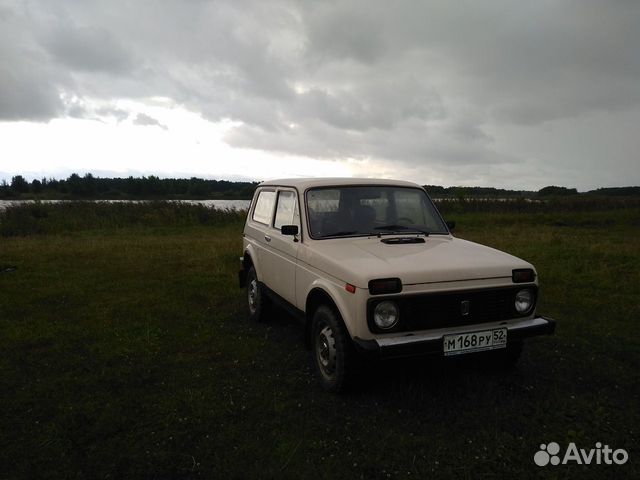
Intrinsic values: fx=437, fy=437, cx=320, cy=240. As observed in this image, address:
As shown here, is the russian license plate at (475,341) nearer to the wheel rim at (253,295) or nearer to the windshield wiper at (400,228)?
the windshield wiper at (400,228)

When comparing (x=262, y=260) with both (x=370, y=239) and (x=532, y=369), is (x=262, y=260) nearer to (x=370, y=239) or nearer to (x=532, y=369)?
(x=370, y=239)

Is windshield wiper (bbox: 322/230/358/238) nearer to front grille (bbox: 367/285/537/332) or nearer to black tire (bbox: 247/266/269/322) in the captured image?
front grille (bbox: 367/285/537/332)

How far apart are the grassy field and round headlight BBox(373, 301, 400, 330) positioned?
0.83 m

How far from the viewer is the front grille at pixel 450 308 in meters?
3.62

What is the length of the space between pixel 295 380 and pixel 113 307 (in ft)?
13.9

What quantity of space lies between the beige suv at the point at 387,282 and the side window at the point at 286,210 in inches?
1.0

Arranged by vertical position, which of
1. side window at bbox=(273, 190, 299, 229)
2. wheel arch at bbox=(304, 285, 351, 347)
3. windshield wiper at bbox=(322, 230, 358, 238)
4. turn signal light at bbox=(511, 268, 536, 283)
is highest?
side window at bbox=(273, 190, 299, 229)

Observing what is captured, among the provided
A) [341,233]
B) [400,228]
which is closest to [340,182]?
[341,233]

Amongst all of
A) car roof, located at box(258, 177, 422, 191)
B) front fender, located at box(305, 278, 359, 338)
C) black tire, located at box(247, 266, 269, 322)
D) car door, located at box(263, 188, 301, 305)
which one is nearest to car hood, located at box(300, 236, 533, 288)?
front fender, located at box(305, 278, 359, 338)

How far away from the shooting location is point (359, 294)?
355cm

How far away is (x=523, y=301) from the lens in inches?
158

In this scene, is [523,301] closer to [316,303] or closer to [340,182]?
[316,303]

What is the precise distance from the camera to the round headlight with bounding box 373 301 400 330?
358 centimetres

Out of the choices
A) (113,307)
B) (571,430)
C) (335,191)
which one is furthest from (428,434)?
(113,307)
